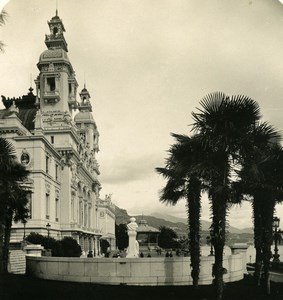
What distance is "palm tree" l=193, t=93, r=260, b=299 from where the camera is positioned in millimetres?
16531

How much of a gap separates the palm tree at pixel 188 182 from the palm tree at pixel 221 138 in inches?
24.9

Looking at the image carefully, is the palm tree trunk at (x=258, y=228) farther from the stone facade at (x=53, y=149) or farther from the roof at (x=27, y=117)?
the roof at (x=27, y=117)

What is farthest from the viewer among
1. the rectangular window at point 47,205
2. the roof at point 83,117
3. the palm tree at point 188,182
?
the roof at point 83,117

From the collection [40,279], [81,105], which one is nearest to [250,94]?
[40,279]

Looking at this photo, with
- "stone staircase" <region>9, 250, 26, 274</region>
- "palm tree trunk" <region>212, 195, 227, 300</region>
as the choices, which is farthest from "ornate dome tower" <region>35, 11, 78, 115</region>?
"palm tree trunk" <region>212, 195, 227, 300</region>

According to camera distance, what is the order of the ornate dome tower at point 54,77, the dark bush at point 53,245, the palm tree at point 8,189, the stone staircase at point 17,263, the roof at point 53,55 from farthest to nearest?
the ornate dome tower at point 54,77
the roof at point 53,55
the dark bush at point 53,245
the stone staircase at point 17,263
the palm tree at point 8,189

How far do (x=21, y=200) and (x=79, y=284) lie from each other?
29.1ft

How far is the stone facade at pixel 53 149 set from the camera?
171 feet

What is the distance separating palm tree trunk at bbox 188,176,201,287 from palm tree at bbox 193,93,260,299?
3199 mm

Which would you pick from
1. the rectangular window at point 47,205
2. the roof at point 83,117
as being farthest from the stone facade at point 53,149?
the roof at point 83,117

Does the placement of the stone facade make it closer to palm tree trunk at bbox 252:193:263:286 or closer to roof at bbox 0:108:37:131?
roof at bbox 0:108:37:131

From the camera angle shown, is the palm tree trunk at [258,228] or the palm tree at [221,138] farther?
the palm tree trunk at [258,228]

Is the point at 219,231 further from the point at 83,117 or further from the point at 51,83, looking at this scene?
the point at 83,117

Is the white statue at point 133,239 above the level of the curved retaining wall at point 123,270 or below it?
above
